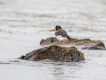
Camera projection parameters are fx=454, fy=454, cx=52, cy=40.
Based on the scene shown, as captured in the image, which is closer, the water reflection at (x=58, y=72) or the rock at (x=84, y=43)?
the water reflection at (x=58, y=72)

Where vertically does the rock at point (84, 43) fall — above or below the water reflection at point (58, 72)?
above

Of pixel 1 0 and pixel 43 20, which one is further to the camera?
pixel 1 0

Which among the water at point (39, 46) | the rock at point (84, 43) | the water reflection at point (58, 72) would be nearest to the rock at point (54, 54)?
the water at point (39, 46)

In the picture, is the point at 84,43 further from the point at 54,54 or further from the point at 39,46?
the point at 54,54

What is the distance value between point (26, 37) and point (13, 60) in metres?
7.82

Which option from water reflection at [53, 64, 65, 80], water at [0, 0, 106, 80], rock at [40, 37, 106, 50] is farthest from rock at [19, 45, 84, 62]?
rock at [40, 37, 106, 50]

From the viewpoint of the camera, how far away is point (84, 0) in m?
61.7

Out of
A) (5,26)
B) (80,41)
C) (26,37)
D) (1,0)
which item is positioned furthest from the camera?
(1,0)

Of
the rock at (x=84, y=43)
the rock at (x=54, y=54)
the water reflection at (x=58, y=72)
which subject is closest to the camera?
the water reflection at (x=58, y=72)

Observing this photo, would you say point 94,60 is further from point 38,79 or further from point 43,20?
point 43,20

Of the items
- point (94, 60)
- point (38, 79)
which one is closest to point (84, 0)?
point (94, 60)

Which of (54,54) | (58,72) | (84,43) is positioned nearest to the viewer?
(58,72)

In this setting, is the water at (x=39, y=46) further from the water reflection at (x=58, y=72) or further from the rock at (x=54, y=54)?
the rock at (x=54, y=54)

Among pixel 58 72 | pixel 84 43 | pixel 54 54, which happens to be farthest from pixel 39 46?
pixel 58 72
